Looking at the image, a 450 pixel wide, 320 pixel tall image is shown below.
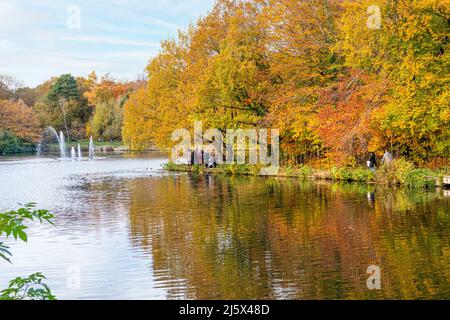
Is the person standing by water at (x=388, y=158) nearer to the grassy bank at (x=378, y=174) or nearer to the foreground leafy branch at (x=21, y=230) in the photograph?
the grassy bank at (x=378, y=174)

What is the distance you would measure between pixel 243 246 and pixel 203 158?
30.3 m

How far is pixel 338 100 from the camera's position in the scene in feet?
107

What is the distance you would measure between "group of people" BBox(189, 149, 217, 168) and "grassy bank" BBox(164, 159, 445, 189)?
4.06 m

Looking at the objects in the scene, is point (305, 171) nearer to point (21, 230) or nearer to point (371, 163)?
point (371, 163)

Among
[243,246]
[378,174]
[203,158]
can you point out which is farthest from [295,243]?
[203,158]

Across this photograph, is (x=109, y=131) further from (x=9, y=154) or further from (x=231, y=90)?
(x=231, y=90)

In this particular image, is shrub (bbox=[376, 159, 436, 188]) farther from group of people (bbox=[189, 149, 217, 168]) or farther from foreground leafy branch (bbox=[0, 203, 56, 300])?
foreground leafy branch (bbox=[0, 203, 56, 300])

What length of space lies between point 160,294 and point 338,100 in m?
23.8

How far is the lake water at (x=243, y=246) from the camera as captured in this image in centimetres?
1079

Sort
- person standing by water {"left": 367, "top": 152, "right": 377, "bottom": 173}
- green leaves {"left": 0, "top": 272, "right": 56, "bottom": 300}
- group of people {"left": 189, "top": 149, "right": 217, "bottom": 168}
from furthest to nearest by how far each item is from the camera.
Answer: group of people {"left": 189, "top": 149, "right": 217, "bottom": 168}, person standing by water {"left": 367, "top": 152, "right": 377, "bottom": 173}, green leaves {"left": 0, "top": 272, "right": 56, "bottom": 300}

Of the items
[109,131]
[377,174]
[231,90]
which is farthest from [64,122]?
[377,174]

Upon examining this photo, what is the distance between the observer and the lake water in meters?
10.8

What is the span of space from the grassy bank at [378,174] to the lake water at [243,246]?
1.76 metres

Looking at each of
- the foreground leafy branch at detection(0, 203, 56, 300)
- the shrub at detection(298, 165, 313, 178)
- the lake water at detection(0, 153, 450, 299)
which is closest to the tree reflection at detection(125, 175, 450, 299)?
the lake water at detection(0, 153, 450, 299)
